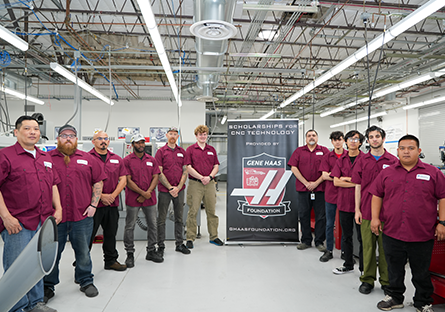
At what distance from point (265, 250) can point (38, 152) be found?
3.14 m

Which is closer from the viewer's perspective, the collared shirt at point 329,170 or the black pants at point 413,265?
the black pants at point 413,265

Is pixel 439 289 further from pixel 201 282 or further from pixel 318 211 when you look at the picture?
pixel 201 282

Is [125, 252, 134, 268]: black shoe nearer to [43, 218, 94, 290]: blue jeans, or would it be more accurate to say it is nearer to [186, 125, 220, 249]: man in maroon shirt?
[43, 218, 94, 290]: blue jeans

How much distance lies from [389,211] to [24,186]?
297 centimetres

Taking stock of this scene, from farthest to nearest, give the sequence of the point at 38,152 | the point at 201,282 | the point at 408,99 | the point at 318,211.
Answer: the point at 408,99 < the point at 318,211 < the point at 201,282 < the point at 38,152

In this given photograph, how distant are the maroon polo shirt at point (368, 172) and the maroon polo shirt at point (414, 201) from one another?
350mm

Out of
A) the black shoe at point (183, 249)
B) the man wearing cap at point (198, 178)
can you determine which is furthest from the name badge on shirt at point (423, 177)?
the black shoe at point (183, 249)

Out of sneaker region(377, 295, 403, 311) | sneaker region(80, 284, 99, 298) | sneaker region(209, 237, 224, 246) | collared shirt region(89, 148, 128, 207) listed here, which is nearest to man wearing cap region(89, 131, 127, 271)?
collared shirt region(89, 148, 128, 207)

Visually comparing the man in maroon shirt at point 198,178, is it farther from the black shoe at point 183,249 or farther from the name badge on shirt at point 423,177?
the name badge on shirt at point 423,177

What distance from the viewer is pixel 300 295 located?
2.85 meters

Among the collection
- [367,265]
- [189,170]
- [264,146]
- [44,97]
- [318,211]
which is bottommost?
[367,265]

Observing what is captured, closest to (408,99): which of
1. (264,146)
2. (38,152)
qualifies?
(264,146)

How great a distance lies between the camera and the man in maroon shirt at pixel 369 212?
2875 mm

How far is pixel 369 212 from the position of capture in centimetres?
286
